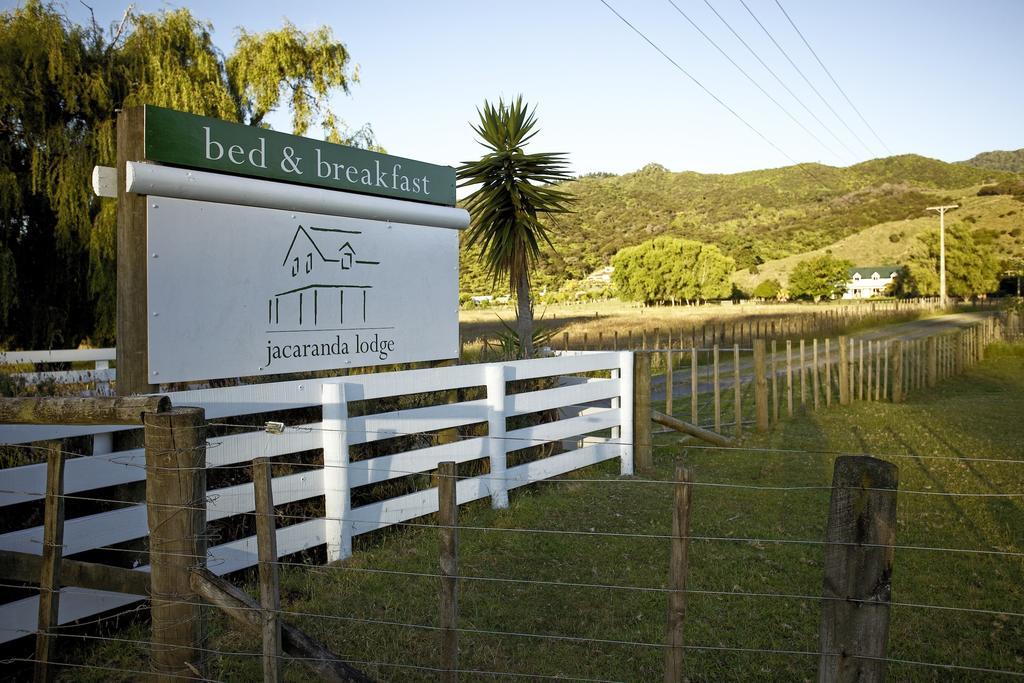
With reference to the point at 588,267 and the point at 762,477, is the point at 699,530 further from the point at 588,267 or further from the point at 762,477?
the point at 588,267

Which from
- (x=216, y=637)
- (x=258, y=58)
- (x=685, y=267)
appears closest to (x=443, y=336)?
(x=216, y=637)

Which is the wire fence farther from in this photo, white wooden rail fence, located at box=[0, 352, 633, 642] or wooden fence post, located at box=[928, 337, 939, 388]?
wooden fence post, located at box=[928, 337, 939, 388]

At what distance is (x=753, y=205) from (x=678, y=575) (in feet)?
465

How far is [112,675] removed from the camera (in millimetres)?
3752

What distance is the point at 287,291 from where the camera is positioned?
5.50 m

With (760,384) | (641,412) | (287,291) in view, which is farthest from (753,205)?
(287,291)

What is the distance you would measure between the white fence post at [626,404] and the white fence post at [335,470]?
4.08 m

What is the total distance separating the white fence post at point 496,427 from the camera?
682 centimetres

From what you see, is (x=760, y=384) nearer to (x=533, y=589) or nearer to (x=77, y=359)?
(x=533, y=589)

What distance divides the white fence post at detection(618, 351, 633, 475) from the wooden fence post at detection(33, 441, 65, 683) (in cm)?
621

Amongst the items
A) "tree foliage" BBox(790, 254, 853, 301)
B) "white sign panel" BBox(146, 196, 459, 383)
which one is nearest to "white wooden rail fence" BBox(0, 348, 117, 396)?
"white sign panel" BBox(146, 196, 459, 383)

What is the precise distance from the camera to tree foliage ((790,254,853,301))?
9206 cm

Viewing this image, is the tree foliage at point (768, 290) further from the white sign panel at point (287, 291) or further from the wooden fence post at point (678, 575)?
the wooden fence post at point (678, 575)

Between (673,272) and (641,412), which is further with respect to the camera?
(673,272)
